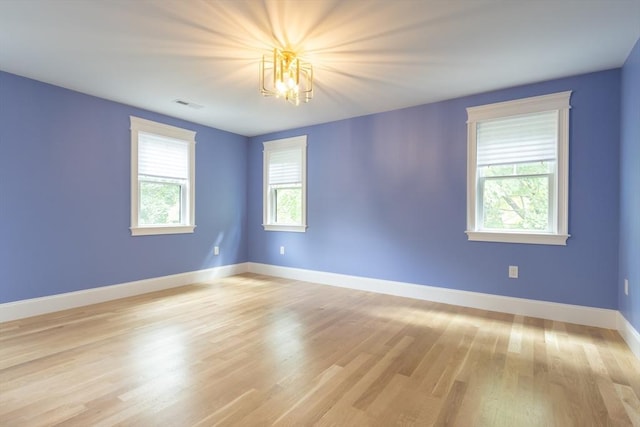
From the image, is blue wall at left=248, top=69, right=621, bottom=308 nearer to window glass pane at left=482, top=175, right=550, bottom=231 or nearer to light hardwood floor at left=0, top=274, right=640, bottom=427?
window glass pane at left=482, top=175, right=550, bottom=231

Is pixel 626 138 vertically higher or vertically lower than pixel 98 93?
lower

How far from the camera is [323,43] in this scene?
8.66ft

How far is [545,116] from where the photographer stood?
11.2 feet

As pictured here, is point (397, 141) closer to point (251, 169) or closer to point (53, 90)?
point (251, 169)

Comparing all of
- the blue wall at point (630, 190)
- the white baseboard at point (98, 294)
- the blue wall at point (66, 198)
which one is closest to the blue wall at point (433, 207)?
the blue wall at point (630, 190)

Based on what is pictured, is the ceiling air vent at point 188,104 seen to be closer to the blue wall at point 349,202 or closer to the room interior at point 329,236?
the room interior at point 329,236

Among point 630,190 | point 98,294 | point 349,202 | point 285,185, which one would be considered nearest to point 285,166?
point 285,185

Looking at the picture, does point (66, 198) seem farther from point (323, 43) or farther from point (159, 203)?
point (323, 43)

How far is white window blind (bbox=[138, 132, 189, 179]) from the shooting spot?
441 centimetres

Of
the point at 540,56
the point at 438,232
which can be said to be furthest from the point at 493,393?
the point at 540,56

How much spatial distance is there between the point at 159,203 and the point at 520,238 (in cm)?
471

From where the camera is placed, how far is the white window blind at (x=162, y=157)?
441cm

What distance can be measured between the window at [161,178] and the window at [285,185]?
1.28 metres

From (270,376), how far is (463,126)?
344 centimetres
